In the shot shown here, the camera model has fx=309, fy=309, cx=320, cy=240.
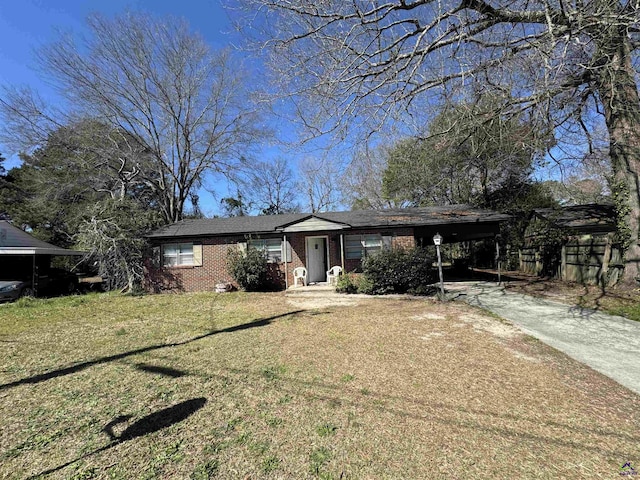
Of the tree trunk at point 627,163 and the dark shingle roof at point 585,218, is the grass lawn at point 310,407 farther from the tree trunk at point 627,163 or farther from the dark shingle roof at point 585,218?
the dark shingle roof at point 585,218

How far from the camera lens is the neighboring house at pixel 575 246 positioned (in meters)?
9.85

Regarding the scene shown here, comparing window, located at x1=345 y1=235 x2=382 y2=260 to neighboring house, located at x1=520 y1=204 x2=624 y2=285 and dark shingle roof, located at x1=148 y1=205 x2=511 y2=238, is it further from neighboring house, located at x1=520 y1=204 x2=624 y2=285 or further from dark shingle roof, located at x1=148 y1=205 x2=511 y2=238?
neighboring house, located at x1=520 y1=204 x2=624 y2=285

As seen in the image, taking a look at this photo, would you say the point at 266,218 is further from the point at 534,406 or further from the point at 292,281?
the point at 534,406

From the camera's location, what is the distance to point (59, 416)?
10.6ft

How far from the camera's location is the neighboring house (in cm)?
985

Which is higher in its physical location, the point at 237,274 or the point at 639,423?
the point at 237,274

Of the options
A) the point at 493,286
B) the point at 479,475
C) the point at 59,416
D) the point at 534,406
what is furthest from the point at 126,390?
the point at 493,286

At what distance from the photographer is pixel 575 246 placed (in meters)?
11.3

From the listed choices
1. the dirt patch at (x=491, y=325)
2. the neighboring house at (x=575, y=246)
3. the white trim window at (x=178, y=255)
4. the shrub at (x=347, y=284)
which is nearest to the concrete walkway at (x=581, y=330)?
the dirt patch at (x=491, y=325)

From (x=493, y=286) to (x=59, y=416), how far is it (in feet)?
42.3

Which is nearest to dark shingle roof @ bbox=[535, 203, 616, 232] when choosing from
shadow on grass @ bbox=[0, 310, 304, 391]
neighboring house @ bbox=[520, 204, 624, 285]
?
neighboring house @ bbox=[520, 204, 624, 285]

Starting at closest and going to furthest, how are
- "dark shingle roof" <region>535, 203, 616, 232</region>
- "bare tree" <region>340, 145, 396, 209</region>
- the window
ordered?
1. the window
2. "dark shingle roof" <region>535, 203, 616, 232</region>
3. "bare tree" <region>340, 145, 396, 209</region>

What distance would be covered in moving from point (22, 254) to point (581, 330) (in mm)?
19819

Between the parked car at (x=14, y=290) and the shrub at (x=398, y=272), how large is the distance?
13358 millimetres
